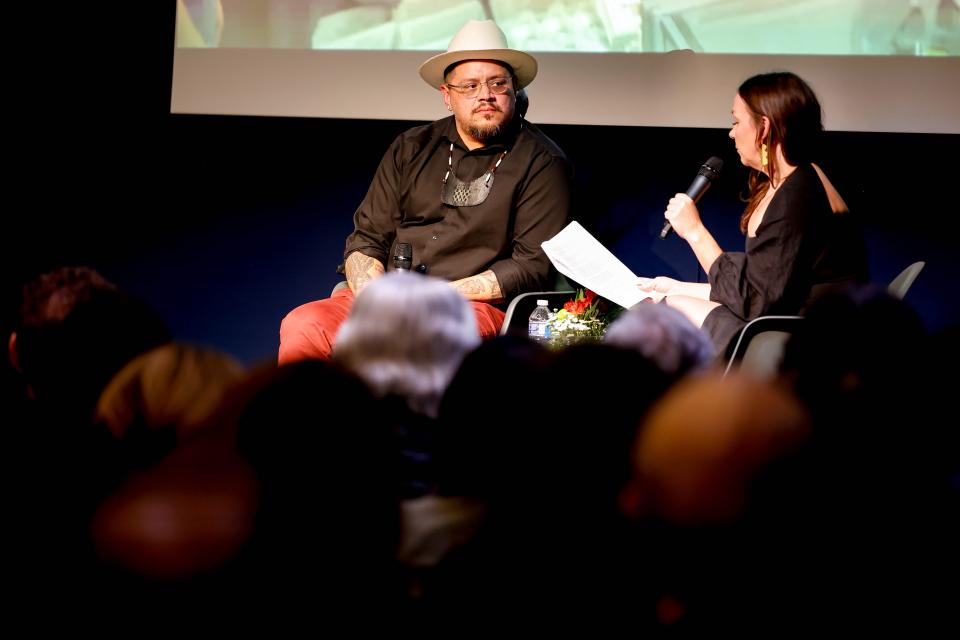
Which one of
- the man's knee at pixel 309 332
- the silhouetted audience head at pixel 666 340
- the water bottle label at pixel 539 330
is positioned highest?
the silhouetted audience head at pixel 666 340

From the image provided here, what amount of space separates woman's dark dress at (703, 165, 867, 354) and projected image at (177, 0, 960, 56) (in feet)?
3.20

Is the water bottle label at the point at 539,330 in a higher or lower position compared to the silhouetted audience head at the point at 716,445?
lower

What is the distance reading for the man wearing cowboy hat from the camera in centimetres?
345

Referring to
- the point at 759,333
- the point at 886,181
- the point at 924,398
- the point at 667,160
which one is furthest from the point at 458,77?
the point at 924,398

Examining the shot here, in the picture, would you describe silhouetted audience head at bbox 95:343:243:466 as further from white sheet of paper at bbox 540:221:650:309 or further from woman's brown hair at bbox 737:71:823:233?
woman's brown hair at bbox 737:71:823:233

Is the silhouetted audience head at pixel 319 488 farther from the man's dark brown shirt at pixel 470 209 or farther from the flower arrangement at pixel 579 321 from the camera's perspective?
the man's dark brown shirt at pixel 470 209

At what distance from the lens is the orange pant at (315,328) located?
3.19 meters

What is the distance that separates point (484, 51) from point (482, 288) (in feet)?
2.65

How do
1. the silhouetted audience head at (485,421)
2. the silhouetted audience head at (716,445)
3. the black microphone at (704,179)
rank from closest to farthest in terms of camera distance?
the silhouetted audience head at (716,445), the silhouetted audience head at (485,421), the black microphone at (704,179)

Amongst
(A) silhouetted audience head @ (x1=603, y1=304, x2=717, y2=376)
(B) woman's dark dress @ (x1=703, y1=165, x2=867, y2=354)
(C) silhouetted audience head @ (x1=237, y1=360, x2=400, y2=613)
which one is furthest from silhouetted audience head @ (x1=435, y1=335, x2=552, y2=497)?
(B) woman's dark dress @ (x1=703, y1=165, x2=867, y2=354)

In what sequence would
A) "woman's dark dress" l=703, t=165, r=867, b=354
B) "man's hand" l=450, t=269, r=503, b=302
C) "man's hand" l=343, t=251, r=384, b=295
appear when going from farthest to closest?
"man's hand" l=343, t=251, r=384, b=295 → "man's hand" l=450, t=269, r=503, b=302 → "woman's dark dress" l=703, t=165, r=867, b=354

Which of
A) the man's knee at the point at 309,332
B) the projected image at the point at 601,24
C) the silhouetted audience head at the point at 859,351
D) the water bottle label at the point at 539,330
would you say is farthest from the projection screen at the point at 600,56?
the silhouetted audience head at the point at 859,351

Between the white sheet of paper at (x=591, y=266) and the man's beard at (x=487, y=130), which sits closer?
the white sheet of paper at (x=591, y=266)

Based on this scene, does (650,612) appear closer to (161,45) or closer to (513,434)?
(513,434)
